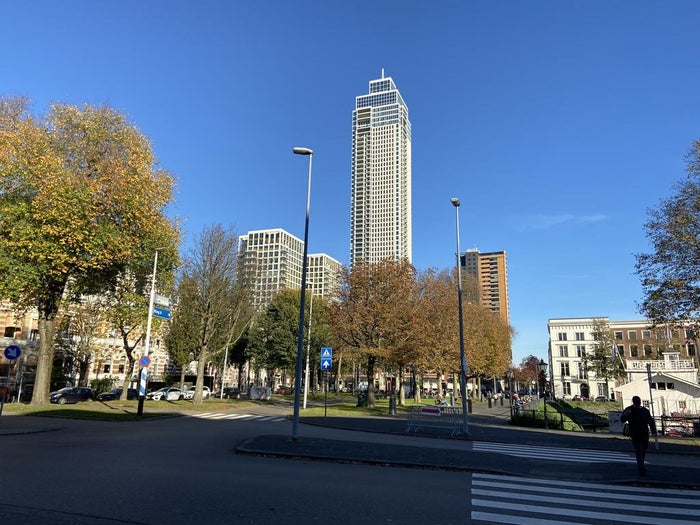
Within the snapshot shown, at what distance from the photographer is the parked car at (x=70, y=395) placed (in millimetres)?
36750

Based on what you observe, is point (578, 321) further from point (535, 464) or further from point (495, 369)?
point (535, 464)

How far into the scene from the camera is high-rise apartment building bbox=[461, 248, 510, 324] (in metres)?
168

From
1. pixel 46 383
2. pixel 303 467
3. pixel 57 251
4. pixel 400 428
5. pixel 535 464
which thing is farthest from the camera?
pixel 46 383

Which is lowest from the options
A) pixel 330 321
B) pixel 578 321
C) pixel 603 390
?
pixel 603 390

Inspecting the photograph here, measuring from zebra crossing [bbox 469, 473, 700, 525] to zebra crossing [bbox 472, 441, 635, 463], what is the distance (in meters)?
4.13

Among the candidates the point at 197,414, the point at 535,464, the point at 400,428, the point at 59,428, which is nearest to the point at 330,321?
the point at 197,414

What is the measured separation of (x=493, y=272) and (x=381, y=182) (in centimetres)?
5603

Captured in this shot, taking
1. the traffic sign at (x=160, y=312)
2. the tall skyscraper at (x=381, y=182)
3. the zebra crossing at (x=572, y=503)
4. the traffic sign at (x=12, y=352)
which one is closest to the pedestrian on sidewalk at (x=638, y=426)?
the zebra crossing at (x=572, y=503)

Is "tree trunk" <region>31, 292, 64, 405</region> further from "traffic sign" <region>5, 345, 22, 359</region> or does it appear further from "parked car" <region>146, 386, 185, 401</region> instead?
"parked car" <region>146, 386, 185, 401</region>

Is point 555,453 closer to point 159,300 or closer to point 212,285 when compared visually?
point 159,300

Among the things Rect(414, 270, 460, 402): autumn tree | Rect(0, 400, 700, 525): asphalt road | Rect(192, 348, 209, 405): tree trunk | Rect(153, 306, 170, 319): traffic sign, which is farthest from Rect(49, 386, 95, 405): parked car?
Rect(414, 270, 460, 402): autumn tree

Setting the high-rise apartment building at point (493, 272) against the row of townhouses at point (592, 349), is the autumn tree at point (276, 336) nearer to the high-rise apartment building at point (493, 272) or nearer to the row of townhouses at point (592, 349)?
the row of townhouses at point (592, 349)

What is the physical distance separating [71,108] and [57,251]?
8950mm

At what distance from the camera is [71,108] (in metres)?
26.7
